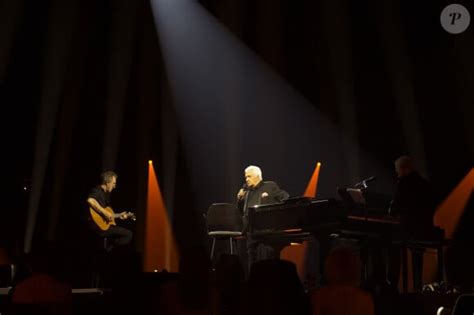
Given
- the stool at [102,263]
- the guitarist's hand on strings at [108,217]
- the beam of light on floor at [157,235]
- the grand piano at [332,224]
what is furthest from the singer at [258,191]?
the beam of light on floor at [157,235]

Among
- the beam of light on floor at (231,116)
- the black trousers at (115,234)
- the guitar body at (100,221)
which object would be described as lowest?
the black trousers at (115,234)

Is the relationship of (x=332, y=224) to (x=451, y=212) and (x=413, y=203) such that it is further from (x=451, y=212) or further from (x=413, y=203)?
(x=451, y=212)

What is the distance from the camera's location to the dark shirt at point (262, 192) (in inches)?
281

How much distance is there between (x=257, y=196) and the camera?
287 inches

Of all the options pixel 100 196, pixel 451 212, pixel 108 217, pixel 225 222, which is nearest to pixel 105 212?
pixel 108 217

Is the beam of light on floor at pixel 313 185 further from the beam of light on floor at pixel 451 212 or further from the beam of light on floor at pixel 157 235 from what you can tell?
the beam of light on floor at pixel 157 235

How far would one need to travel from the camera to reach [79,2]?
10.1m

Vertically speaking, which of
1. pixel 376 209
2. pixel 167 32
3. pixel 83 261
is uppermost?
pixel 167 32

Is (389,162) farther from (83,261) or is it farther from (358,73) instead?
(83,261)

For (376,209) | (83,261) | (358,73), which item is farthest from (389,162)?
(83,261)

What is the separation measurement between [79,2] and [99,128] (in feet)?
7.59

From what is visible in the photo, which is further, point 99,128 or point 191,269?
point 99,128

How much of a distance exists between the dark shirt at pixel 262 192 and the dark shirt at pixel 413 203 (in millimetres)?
1605

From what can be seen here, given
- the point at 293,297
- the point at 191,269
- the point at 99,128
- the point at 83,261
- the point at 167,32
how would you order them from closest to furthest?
the point at 293,297
the point at 191,269
the point at 83,261
the point at 99,128
the point at 167,32
